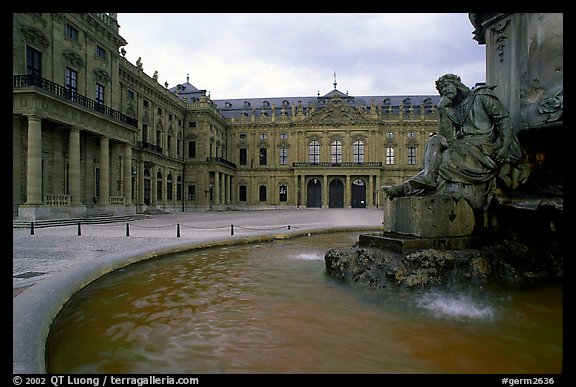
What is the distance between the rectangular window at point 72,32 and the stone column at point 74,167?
750 cm

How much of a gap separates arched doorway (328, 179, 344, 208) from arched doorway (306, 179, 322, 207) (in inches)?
78.4

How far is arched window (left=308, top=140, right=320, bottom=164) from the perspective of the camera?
5969 cm

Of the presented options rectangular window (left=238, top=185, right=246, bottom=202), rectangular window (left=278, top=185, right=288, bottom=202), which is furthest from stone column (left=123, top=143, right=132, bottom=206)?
rectangular window (left=278, top=185, right=288, bottom=202)

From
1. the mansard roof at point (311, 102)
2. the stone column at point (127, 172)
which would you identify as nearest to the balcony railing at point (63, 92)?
the stone column at point (127, 172)

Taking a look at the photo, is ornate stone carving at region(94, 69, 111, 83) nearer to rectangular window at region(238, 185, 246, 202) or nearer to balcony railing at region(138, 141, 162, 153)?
balcony railing at region(138, 141, 162, 153)

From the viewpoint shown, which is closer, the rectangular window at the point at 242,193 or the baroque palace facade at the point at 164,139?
the baroque palace facade at the point at 164,139

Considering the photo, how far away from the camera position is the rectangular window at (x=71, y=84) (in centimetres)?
2322

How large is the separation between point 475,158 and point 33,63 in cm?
2611

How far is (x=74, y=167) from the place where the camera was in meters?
22.7

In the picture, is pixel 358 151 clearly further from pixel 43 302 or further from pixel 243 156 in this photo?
pixel 43 302

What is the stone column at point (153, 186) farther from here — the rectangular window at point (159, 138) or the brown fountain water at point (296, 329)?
the brown fountain water at point (296, 329)

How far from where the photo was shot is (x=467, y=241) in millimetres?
5207

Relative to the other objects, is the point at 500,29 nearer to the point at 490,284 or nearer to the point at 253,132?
the point at 490,284
